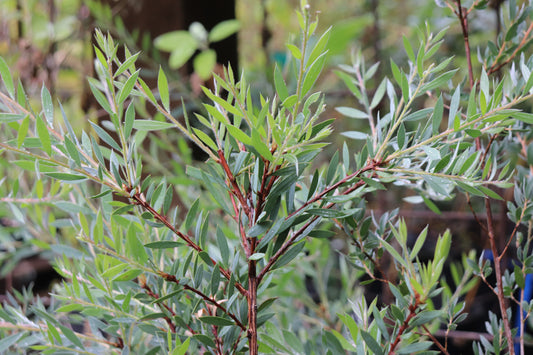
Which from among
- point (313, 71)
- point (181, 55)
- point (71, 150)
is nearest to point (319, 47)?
point (313, 71)

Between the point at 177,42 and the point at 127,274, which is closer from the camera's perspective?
the point at 127,274

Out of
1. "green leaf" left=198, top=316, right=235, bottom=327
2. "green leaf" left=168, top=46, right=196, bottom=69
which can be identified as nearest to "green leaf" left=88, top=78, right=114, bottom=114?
"green leaf" left=198, top=316, right=235, bottom=327

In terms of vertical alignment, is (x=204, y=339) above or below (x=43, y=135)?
below

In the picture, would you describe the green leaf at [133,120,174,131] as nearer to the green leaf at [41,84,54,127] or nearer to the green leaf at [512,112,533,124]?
the green leaf at [41,84,54,127]

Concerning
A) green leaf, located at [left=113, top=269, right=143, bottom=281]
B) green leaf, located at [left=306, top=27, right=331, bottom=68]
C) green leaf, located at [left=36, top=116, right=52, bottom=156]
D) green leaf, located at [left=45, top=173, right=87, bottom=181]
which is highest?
green leaf, located at [left=306, top=27, right=331, bottom=68]

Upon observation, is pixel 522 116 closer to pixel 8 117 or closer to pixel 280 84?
pixel 280 84

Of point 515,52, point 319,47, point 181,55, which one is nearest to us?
point 319,47

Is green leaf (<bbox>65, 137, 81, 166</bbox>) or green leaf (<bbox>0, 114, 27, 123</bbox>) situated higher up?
green leaf (<bbox>0, 114, 27, 123</bbox>)

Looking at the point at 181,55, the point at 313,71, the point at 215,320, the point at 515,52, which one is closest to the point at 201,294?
the point at 215,320

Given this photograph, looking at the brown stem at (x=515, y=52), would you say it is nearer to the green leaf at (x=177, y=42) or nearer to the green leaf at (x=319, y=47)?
the green leaf at (x=319, y=47)

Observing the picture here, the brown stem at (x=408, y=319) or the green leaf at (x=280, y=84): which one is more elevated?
the green leaf at (x=280, y=84)

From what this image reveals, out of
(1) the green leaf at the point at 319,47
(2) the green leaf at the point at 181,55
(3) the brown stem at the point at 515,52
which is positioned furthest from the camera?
(2) the green leaf at the point at 181,55

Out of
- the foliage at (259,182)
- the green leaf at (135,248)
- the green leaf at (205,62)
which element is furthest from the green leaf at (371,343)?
the green leaf at (205,62)

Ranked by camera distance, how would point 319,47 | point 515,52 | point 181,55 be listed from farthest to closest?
point 181,55 → point 515,52 → point 319,47
